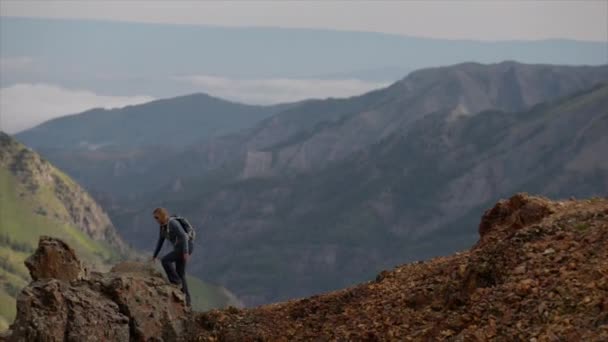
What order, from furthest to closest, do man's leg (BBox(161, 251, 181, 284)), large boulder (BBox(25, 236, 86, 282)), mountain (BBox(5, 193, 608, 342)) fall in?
1. man's leg (BBox(161, 251, 181, 284))
2. large boulder (BBox(25, 236, 86, 282))
3. mountain (BBox(5, 193, 608, 342))

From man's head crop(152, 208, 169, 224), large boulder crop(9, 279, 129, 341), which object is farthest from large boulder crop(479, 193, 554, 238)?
large boulder crop(9, 279, 129, 341)

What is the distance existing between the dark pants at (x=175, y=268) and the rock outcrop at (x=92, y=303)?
1.58 ft

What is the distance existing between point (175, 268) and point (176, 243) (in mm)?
1303

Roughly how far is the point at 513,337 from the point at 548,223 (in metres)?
8.26

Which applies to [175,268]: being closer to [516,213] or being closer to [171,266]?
[171,266]

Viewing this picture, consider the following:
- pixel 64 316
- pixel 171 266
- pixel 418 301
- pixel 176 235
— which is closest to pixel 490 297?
pixel 418 301

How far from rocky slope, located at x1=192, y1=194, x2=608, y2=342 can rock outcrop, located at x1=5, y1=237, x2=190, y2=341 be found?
5.29 ft

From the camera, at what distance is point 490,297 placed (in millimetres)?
25594

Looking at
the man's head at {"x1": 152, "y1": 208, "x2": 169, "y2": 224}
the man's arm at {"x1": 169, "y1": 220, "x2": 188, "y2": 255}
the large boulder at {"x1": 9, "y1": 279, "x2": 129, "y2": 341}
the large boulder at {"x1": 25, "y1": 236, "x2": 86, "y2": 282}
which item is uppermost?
the man's head at {"x1": 152, "y1": 208, "x2": 169, "y2": 224}

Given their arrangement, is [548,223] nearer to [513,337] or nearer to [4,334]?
[513,337]

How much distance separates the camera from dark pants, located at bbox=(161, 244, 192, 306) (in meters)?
33.1

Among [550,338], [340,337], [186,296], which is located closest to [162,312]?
[186,296]

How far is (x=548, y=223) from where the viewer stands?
29.9 m

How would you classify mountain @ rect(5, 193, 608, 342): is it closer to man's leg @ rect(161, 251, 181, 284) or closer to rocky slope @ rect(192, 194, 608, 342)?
rocky slope @ rect(192, 194, 608, 342)
